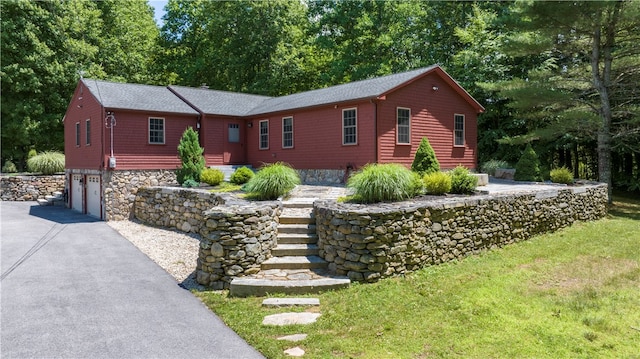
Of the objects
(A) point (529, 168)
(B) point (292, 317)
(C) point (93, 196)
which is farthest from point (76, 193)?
(A) point (529, 168)

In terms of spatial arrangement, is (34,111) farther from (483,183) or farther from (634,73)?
(634,73)

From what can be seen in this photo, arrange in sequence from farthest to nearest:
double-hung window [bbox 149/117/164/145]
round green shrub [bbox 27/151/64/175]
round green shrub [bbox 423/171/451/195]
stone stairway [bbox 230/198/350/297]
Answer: round green shrub [bbox 27/151/64/175] < double-hung window [bbox 149/117/164/145] < round green shrub [bbox 423/171/451/195] < stone stairway [bbox 230/198/350/297]

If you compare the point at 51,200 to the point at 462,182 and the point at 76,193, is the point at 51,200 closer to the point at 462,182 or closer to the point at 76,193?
the point at 76,193

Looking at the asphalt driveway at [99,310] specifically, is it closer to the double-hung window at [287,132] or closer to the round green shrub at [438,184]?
the round green shrub at [438,184]

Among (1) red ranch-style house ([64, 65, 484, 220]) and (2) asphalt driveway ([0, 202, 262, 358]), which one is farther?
(1) red ranch-style house ([64, 65, 484, 220])

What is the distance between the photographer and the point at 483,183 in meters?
14.5

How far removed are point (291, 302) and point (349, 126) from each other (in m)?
10.0

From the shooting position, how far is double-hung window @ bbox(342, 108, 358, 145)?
15367 millimetres

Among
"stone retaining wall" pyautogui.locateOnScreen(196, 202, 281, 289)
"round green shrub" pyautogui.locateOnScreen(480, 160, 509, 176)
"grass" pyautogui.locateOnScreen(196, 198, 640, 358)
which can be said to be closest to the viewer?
"grass" pyautogui.locateOnScreen(196, 198, 640, 358)

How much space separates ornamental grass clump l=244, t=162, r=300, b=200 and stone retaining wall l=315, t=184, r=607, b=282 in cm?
188

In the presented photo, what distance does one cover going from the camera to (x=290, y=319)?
591 cm

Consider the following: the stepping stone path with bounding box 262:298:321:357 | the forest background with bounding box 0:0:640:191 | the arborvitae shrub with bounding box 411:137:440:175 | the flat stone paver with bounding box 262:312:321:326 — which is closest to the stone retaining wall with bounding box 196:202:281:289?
the stepping stone path with bounding box 262:298:321:357

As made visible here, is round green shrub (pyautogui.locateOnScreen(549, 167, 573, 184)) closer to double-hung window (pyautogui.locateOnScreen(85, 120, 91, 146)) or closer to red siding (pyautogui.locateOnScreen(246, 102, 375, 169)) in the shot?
red siding (pyautogui.locateOnScreen(246, 102, 375, 169))

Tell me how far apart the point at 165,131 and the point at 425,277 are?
14.2 metres
